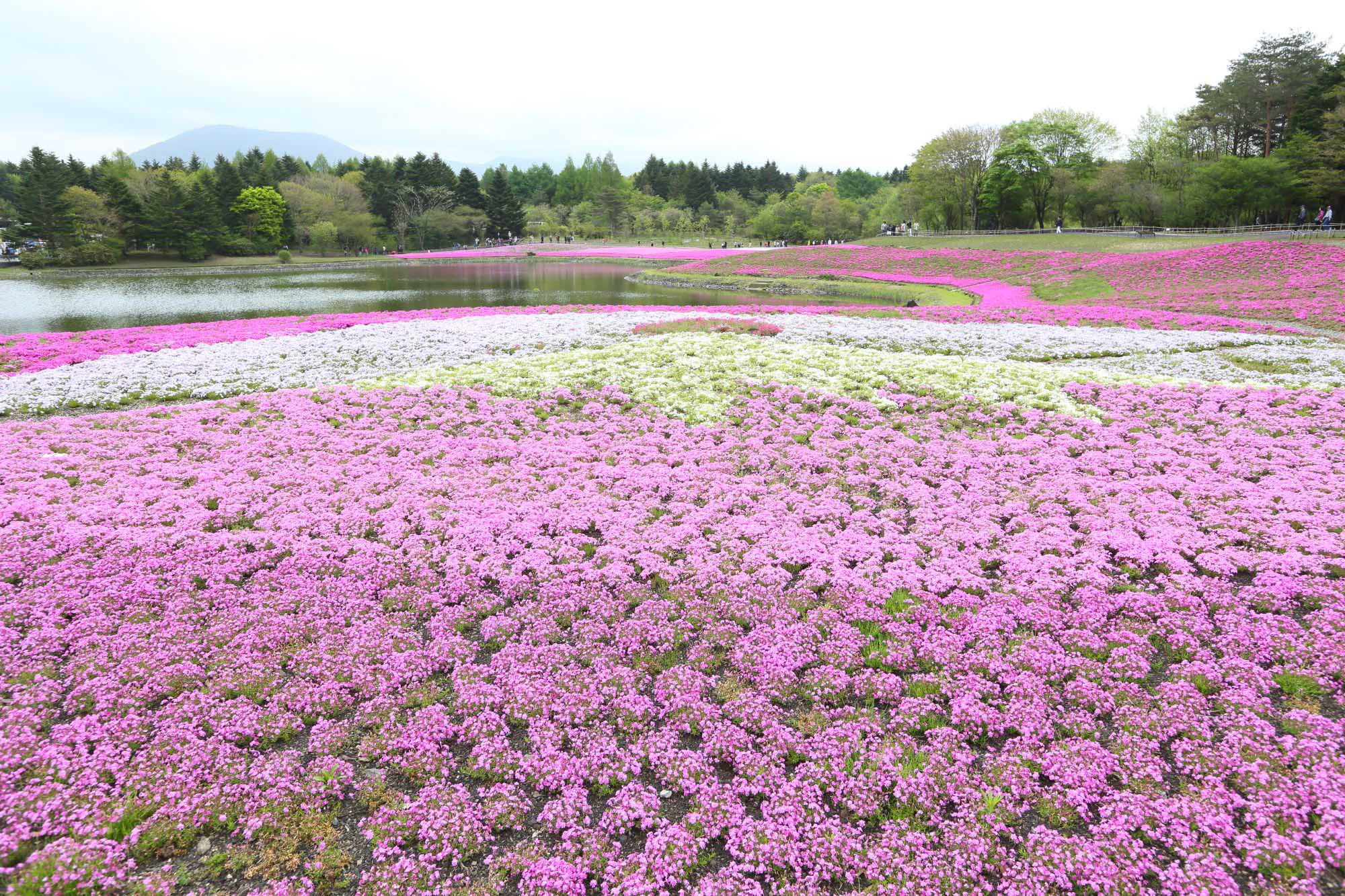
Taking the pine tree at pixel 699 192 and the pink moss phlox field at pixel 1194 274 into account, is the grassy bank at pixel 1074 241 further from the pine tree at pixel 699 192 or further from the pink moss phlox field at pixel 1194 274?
the pine tree at pixel 699 192

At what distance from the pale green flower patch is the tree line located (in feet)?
212

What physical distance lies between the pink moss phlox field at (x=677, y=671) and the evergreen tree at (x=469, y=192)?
131429mm

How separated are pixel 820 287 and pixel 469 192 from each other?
3922 inches

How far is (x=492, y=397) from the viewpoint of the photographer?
65.0 ft

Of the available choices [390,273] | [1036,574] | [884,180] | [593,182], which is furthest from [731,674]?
[884,180]

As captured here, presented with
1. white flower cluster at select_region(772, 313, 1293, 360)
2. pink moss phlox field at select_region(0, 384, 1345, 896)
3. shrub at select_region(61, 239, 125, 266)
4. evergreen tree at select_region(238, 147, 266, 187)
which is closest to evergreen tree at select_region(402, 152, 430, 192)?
evergreen tree at select_region(238, 147, 266, 187)

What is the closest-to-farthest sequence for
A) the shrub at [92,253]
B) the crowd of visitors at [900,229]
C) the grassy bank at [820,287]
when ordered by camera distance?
the grassy bank at [820,287] < the shrub at [92,253] < the crowd of visitors at [900,229]

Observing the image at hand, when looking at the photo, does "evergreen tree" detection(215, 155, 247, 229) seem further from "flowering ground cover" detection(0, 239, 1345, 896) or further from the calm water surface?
"flowering ground cover" detection(0, 239, 1345, 896)

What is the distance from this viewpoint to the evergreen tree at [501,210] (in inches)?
5399

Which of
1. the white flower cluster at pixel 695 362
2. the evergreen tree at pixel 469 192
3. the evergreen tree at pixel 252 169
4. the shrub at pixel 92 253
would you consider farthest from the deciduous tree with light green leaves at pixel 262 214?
the white flower cluster at pixel 695 362

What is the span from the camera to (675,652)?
873 centimetres

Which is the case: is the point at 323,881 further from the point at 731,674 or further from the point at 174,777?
the point at 731,674

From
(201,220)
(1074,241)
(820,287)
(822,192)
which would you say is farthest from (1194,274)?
(201,220)

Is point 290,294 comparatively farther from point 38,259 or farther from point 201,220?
point 201,220
